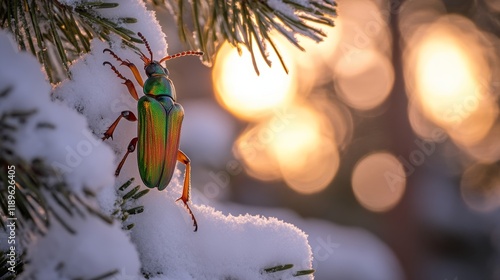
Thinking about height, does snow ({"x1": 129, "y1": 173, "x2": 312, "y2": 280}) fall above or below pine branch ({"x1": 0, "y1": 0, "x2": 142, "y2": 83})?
below

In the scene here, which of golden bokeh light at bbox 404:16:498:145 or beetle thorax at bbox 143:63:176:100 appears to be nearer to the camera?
beetle thorax at bbox 143:63:176:100

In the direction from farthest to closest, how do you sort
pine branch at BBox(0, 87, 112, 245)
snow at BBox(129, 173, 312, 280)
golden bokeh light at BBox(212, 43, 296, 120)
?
1. golden bokeh light at BBox(212, 43, 296, 120)
2. snow at BBox(129, 173, 312, 280)
3. pine branch at BBox(0, 87, 112, 245)

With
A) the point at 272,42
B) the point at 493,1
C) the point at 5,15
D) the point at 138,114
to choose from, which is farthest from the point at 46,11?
the point at 493,1

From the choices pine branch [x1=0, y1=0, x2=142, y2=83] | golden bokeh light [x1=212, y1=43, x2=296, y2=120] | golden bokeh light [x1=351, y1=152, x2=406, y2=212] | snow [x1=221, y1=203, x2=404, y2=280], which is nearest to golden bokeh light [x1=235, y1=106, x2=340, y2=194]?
golden bokeh light [x1=212, y1=43, x2=296, y2=120]

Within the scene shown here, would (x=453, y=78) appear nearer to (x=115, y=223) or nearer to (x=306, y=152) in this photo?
(x=306, y=152)

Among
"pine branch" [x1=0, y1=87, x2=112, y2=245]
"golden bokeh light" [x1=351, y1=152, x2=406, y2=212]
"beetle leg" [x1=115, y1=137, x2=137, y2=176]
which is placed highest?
"pine branch" [x1=0, y1=87, x2=112, y2=245]

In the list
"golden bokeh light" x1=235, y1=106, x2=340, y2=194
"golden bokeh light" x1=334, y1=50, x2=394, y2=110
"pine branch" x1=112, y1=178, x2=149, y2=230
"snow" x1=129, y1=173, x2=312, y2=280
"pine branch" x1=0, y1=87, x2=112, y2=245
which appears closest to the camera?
"pine branch" x1=0, y1=87, x2=112, y2=245

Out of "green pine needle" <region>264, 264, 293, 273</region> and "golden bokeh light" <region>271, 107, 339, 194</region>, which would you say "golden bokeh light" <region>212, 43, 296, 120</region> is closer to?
"golden bokeh light" <region>271, 107, 339, 194</region>

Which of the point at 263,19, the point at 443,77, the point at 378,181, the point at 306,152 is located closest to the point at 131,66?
the point at 263,19

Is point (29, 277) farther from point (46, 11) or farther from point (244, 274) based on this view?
point (46, 11)
